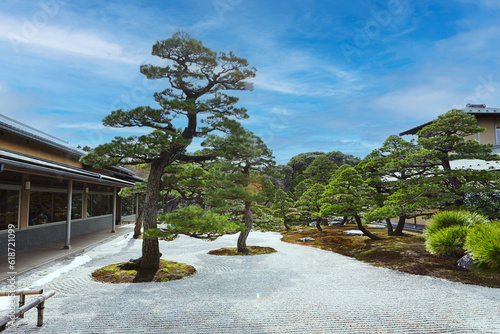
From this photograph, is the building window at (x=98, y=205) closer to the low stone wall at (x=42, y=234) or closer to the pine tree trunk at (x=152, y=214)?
the low stone wall at (x=42, y=234)

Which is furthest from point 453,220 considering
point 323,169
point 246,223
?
point 323,169

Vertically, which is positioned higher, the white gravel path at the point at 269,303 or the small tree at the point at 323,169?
the small tree at the point at 323,169

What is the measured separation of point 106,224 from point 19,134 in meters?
9.12

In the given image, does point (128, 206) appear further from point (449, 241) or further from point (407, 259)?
point (449, 241)

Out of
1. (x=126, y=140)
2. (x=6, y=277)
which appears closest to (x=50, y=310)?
(x=6, y=277)

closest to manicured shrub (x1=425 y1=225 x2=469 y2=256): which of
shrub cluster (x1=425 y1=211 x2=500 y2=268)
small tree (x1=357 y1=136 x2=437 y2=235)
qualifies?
shrub cluster (x1=425 y1=211 x2=500 y2=268)

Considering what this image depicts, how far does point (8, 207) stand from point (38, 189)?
1548mm

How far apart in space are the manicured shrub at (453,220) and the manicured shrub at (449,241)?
24cm

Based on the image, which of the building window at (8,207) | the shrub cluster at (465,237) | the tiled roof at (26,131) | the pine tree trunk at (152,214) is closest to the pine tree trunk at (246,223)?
the pine tree trunk at (152,214)

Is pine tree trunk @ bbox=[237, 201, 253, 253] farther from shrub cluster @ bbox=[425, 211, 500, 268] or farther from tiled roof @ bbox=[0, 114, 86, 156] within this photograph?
tiled roof @ bbox=[0, 114, 86, 156]

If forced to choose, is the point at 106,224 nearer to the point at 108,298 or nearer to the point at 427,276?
the point at 108,298

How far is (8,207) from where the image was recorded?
861 cm

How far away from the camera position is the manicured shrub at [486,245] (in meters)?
6.11

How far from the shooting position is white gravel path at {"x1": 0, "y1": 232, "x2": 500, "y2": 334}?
157 inches
